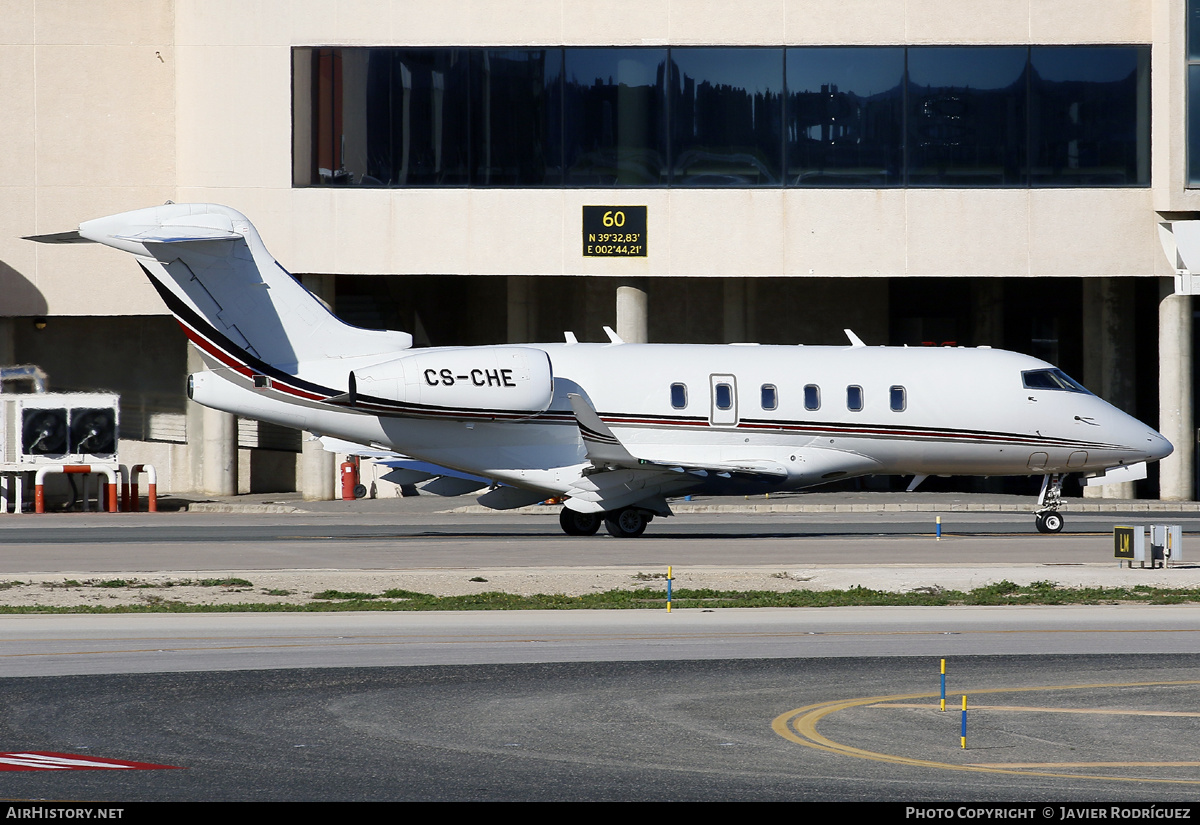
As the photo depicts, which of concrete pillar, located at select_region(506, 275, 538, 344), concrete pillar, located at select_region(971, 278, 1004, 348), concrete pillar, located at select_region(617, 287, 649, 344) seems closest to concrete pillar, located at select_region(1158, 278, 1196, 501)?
concrete pillar, located at select_region(971, 278, 1004, 348)

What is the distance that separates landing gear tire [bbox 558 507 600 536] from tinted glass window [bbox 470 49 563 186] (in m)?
13.6

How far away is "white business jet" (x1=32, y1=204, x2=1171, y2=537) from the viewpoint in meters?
25.4

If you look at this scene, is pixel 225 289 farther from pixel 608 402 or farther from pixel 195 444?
pixel 195 444

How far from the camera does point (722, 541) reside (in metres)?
25.9

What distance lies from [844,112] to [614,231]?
21.6 ft

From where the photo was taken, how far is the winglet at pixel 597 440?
2483 centimetres

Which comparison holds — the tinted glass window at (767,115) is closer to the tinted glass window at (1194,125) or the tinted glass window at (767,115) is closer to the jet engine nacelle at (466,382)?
the tinted glass window at (1194,125)

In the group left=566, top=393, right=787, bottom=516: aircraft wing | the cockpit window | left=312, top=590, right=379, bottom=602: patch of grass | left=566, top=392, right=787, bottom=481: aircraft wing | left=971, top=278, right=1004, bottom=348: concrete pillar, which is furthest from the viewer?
left=971, top=278, right=1004, bottom=348: concrete pillar

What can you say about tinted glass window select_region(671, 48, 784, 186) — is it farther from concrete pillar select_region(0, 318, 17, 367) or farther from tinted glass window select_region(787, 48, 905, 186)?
concrete pillar select_region(0, 318, 17, 367)

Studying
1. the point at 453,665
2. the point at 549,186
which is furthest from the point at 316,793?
the point at 549,186

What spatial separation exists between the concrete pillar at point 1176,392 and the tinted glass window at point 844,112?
816 centimetres

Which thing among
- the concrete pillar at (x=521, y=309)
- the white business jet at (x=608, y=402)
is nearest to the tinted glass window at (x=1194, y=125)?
the white business jet at (x=608, y=402)

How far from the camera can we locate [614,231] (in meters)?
38.4

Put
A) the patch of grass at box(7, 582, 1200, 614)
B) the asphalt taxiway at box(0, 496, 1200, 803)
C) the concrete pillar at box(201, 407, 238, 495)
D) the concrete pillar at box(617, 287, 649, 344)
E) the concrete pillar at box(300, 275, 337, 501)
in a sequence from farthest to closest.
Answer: the concrete pillar at box(201, 407, 238, 495) → the concrete pillar at box(300, 275, 337, 501) → the concrete pillar at box(617, 287, 649, 344) → the patch of grass at box(7, 582, 1200, 614) → the asphalt taxiway at box(0, 496, 1200, 803)
